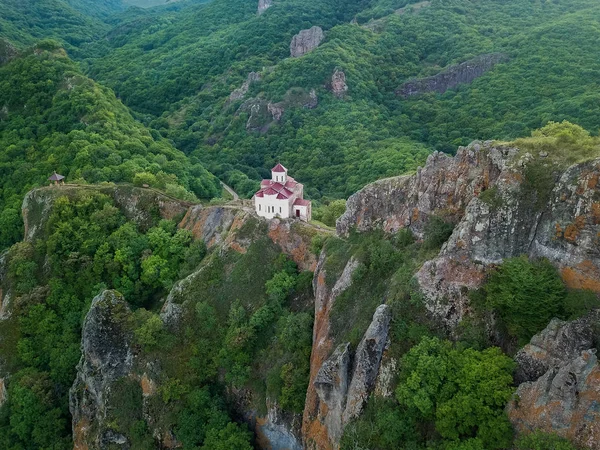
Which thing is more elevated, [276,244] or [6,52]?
[6,52]

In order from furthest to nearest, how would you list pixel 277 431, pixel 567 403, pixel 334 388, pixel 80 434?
pixel 80 434, pixel 277 431, pixel 334 388, pixel 567 403

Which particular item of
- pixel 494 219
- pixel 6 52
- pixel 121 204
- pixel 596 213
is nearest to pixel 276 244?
pixel 121 204

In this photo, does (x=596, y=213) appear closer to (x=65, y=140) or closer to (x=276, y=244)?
(x=276, y=244)

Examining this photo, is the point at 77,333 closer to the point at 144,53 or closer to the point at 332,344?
the point at 332,344

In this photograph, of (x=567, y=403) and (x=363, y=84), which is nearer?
(x=567, y=403)

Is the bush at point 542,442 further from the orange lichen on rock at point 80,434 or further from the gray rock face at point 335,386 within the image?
the orange lichen on rock at point 80,434

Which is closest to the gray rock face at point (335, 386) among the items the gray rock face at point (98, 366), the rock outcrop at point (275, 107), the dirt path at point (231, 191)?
the gray rock face at point (98, 366)

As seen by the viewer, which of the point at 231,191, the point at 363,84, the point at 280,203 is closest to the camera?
the point at 280,203

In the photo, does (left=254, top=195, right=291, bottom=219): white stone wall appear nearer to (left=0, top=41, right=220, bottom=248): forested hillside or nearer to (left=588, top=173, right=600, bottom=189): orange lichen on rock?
(left=0, top=41, right=220, bottom=248): forested hillside
